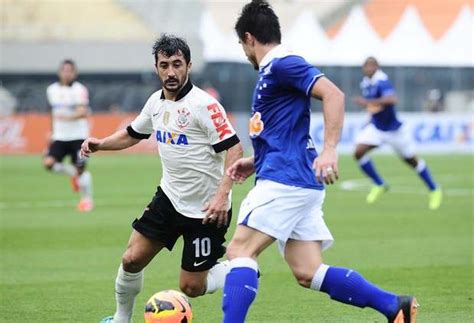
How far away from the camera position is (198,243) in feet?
27.7

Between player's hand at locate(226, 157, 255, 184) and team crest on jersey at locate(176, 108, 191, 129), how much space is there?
746mm

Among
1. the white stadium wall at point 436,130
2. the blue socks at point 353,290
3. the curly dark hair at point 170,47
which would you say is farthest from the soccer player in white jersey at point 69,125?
the white stadium wall at point 436,130

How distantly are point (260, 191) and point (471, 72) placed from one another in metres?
38.6

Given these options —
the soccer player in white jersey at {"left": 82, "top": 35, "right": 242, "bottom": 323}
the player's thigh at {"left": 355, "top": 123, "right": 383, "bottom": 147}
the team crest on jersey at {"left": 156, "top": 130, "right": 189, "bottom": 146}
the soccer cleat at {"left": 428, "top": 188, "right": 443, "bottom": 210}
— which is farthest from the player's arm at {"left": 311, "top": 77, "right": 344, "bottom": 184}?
the player's thigh at {"left": 355, "top": 123, "right": 383, "bottom": 147}

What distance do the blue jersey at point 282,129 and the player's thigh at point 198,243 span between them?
128 cm

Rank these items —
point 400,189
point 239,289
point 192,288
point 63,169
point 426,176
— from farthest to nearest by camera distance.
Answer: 1. point 400,189
2. point 63,169
3. point 426,176
4. point 192,288
5. point 239,289

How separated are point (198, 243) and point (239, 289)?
146cm

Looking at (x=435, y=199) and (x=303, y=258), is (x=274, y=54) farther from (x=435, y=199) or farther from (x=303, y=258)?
(x=435, y=199)

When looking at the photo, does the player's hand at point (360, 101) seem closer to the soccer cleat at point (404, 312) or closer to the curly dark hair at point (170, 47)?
the curly dark hair at point (170, 47)

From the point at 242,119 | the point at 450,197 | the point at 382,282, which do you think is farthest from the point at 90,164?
the point at 382,282

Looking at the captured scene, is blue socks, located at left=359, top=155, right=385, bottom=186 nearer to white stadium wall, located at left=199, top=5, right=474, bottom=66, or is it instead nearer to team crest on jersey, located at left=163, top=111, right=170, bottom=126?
team crest on jersey, located at left=163, top=111, right=170, bottom=126

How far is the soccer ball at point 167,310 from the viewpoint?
7707 millimetres

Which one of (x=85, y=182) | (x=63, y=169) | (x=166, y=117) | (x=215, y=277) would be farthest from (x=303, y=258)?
(x=63, y=169)

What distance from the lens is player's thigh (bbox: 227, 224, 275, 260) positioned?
7.11 metres
